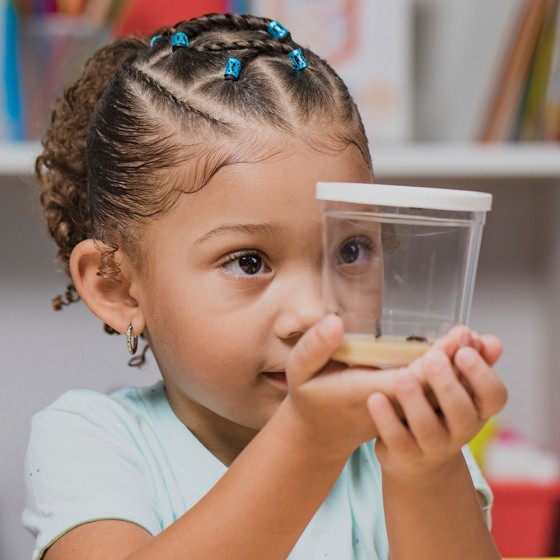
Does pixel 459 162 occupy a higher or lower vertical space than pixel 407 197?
lower

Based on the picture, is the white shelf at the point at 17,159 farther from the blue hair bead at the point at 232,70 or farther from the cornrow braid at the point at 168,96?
the blue hair bead at the point at 232,70

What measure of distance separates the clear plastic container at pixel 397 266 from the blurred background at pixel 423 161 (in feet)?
3.19

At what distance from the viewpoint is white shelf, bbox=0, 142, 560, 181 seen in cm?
162

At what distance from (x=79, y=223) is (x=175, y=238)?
21 cm

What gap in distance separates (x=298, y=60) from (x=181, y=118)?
123mm

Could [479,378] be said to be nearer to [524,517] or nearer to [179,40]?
[179,40]

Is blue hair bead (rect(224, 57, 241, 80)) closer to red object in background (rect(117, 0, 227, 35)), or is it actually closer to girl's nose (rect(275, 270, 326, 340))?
girl's nose (rect(275, 270, 326, 340))

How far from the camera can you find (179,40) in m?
0.96

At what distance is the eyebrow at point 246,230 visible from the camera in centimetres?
81

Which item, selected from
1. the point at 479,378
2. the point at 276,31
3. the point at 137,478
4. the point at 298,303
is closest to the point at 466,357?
the point at 479,378

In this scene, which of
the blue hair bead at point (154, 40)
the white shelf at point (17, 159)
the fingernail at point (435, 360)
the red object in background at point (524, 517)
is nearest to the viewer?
the fingernail at point (435, 360)

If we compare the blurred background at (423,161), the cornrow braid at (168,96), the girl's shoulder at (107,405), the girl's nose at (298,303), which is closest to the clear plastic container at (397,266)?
the girl's nose at (298,303)

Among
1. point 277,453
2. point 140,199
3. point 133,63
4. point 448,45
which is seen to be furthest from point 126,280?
point 448,45

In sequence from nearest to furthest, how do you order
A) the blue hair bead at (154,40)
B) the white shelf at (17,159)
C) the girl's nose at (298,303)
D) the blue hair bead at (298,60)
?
the girl's nose at (298,303), the blue hair bead at (298,60), the blue hair bead at (154,40), the white shelf at (17,159)
